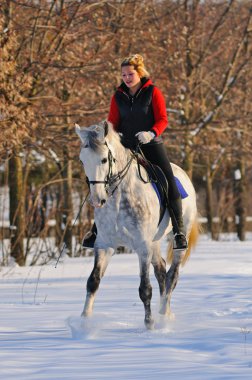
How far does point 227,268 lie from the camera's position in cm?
1417

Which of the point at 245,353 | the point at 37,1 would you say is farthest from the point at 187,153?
the point at 245,353

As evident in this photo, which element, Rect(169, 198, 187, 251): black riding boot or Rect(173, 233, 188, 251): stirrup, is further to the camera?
Rect(173, 233, 188, 251): stirrup

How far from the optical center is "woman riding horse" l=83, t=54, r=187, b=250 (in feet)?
26.0

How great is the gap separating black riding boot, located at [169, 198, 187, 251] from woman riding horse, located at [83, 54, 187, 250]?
0.03m

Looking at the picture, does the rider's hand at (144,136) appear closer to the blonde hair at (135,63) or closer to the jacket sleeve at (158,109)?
the jacket sleeve at (158,109)

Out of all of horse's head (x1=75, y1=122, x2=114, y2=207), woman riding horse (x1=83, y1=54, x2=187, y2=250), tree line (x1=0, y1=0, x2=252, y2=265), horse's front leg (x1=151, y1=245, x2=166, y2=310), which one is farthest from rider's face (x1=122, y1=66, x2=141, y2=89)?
tree line (x1=0, y1=0, x2=252, y2=265)

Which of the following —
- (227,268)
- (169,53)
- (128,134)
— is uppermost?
(169,53)

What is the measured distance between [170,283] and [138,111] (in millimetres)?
1975

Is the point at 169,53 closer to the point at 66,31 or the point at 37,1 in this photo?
the point at 37,1

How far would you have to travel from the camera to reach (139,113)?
8023 millimetres

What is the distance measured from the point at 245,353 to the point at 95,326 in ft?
5.78

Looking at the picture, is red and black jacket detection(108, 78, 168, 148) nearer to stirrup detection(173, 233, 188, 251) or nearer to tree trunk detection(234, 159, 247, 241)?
stirrup detection(173, 233, 188, 251)

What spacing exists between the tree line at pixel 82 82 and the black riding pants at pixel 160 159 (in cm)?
556

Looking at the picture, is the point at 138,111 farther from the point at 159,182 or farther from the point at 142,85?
the point at 159,182
